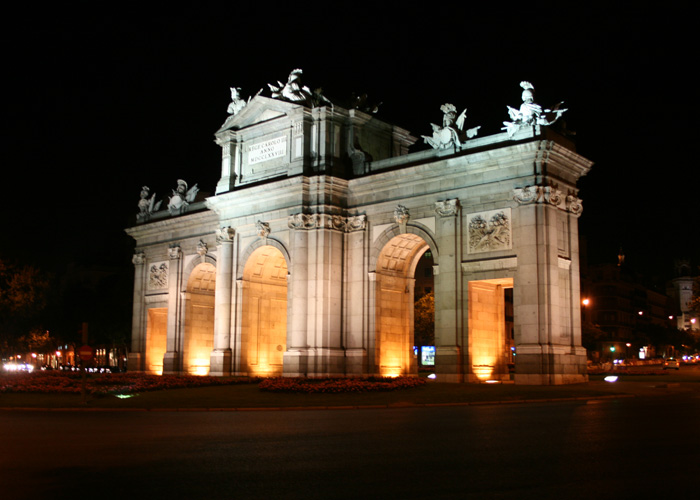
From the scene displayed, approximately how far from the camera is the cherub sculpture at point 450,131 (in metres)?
46.2

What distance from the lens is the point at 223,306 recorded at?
54.9 m

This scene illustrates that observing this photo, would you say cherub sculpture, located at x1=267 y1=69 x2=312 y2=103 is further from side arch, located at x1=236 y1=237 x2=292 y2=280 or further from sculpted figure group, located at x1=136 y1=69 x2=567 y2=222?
side arch, located at x1=236 y1=237 x2=292 y2=280

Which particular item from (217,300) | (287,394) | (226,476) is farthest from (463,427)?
(217,300)

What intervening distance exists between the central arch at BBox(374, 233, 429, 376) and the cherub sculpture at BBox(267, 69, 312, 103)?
11.5m

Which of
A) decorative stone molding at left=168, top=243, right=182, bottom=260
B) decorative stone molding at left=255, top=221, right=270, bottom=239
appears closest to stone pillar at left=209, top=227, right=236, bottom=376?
decorative stone molding at left=255, top=221, right=270, bottom=239

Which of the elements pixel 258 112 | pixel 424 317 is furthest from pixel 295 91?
pixel 424 317

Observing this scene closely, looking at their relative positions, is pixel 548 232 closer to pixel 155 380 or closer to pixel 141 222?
pixel 155 380

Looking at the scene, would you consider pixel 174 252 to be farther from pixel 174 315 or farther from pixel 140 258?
pixel 140 258

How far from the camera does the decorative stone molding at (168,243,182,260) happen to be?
64.1 meters

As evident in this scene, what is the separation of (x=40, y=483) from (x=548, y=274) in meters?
33.6

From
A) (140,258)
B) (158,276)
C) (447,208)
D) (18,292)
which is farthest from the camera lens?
(140,258)

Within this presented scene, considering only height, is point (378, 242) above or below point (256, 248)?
below

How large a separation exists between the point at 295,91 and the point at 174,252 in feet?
63.5

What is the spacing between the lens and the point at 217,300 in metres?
55.3
